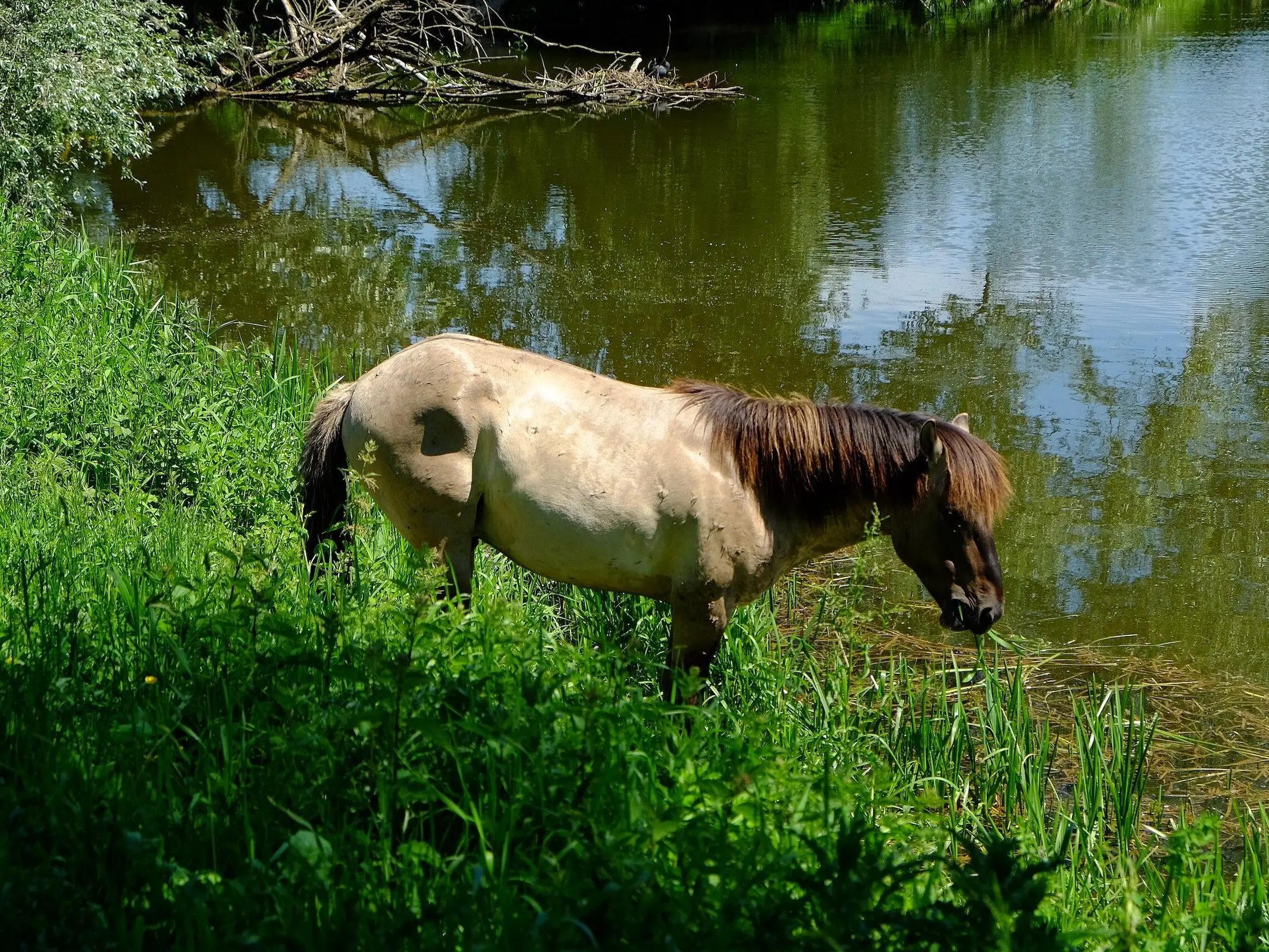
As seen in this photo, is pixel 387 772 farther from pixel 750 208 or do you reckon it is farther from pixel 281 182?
pixel 281 182

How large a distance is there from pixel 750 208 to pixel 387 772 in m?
13.0

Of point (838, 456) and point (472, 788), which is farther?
point (838, 456)

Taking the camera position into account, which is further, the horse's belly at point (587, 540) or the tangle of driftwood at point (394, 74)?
the tangle of driftwood at point (394, 74)

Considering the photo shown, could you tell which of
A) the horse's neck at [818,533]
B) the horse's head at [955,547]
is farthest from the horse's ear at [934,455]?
the horse's neck at [818,533]

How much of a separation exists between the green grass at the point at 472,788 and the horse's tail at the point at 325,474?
0.83ft

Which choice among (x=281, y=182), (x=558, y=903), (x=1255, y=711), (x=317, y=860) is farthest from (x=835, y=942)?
(x=281, y=182)

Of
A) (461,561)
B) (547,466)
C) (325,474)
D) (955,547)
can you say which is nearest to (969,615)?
(955,547)

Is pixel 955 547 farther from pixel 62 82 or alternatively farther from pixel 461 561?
pixel 62 82

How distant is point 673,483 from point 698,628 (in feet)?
1.76

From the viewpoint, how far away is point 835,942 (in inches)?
83.1

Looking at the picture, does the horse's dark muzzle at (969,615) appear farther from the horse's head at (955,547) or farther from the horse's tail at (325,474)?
the horse's tail at (325,474)

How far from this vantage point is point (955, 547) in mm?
4652

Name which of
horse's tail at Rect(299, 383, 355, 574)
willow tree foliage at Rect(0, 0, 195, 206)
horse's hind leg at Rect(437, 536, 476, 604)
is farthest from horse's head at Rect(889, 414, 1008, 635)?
willow tree foliage at Rect(0, 0, 195, 206)

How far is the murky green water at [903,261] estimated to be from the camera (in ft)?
24.8
